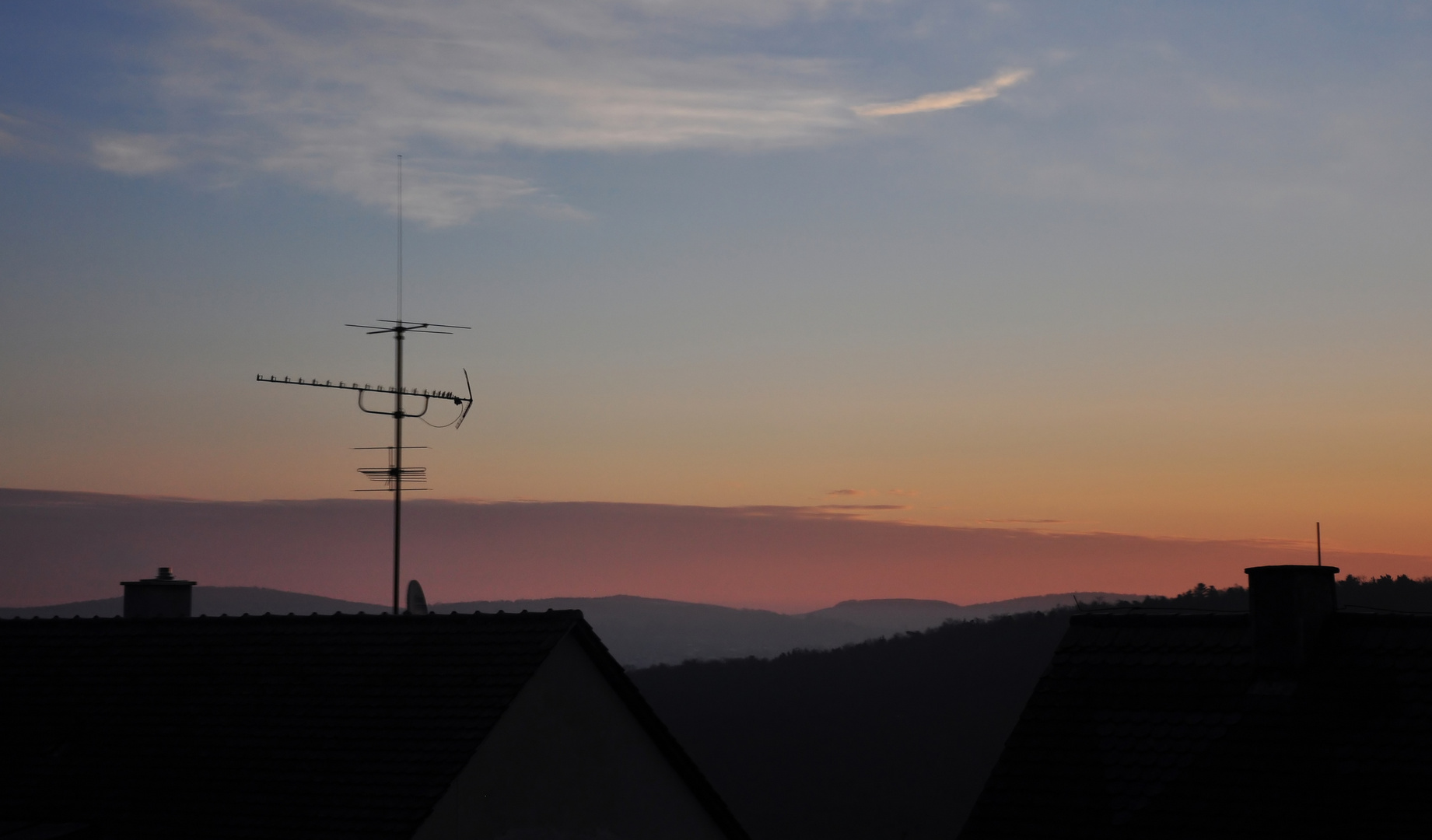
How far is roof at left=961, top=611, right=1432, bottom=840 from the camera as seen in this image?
15711mm

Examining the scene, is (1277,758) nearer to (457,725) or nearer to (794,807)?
(457,725)

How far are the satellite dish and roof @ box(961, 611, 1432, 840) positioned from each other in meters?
9.02

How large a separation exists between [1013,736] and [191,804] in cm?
1081

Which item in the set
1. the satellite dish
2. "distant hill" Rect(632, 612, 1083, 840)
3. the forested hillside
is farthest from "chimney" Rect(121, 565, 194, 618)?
the forested hillside

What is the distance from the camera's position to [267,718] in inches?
709

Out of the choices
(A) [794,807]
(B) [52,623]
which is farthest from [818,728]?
(B) [52,623]

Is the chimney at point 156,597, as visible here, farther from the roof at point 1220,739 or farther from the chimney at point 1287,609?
the chimney at point 1287,609

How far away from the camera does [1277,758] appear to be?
16359 millimetres

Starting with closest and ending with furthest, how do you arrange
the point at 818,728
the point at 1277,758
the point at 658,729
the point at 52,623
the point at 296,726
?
the point at 1277,758
the point at 296,726
the point at 658,729
the point at 52,623
the point at 818,728

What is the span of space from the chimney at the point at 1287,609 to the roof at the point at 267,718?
8.09 meters

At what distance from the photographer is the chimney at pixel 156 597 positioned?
22.9m

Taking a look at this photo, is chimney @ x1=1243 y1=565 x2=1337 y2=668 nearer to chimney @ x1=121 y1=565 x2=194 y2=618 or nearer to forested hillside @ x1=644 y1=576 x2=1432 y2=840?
chimney @ x1=121 y1=565 x2=194 y2=618

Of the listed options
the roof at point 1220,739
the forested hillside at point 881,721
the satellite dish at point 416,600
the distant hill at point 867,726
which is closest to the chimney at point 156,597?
the satellite dish at point 416,600

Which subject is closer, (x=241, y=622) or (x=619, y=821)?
(x=619, y=821)
